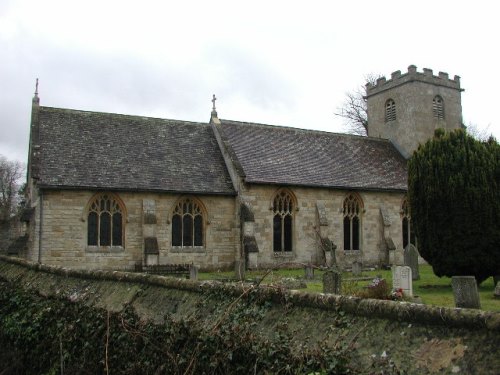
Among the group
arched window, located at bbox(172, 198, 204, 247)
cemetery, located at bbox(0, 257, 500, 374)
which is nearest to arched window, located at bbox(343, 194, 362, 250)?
arched window, located at bbox(172, 198, 204, 247)

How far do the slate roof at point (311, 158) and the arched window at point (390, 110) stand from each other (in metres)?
2.80

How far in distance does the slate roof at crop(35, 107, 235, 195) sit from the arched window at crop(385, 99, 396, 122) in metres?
13.4

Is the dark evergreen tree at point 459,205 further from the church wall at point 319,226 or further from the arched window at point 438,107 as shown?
the arched window at point 438,107

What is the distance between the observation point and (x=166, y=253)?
24.2 meters

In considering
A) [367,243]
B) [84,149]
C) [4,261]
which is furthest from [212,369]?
[367,243]

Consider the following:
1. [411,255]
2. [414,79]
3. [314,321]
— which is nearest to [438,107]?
[414,79]

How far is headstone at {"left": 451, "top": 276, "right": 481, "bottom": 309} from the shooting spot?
10250mm

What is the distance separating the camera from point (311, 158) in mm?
29016

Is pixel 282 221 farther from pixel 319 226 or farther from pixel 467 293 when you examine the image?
pixel 467 293

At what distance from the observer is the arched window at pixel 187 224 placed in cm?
2469

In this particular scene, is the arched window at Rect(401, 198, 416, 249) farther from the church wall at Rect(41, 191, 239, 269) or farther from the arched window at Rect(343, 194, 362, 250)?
the church wall at Rect(41, 191, 239, 269)

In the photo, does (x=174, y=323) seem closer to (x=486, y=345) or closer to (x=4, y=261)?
(x=486, y=345)

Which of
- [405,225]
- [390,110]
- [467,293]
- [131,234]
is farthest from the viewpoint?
[390,110]

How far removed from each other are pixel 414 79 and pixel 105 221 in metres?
21.5
